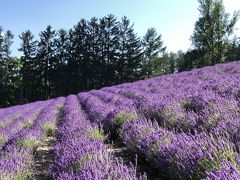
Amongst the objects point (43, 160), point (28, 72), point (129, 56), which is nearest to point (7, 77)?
point (28, 72)

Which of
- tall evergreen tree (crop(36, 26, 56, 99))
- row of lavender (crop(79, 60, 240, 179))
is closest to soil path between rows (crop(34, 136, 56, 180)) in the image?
row of lavender (crop(79, 60, 240, 179))

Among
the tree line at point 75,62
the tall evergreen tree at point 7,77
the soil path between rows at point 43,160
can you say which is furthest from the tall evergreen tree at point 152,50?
the soil path between rows at point 43,160

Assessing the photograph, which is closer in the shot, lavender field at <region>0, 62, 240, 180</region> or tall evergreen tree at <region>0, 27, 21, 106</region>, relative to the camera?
lavender field at <region>0, 62, 240, 180</region>

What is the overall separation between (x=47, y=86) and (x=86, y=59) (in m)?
7.70

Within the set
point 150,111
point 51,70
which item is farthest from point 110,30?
point 150,111

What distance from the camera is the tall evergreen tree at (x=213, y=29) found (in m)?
41.1

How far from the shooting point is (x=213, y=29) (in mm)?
41375

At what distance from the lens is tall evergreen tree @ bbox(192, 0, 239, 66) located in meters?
41.1

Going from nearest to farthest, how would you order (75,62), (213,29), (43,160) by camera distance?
(43,160) < (213,29) < (75,62)

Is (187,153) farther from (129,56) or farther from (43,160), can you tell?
(129,56)

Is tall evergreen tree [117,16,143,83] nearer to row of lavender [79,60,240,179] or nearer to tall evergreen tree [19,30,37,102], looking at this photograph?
tall evergreen tree [19,30,37,102]

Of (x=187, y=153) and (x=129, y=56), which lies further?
(x=129, y=56)

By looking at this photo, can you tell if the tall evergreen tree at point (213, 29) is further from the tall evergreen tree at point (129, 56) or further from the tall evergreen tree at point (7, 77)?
the tall evergreen tree at point (7, 77)

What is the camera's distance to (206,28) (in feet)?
136
